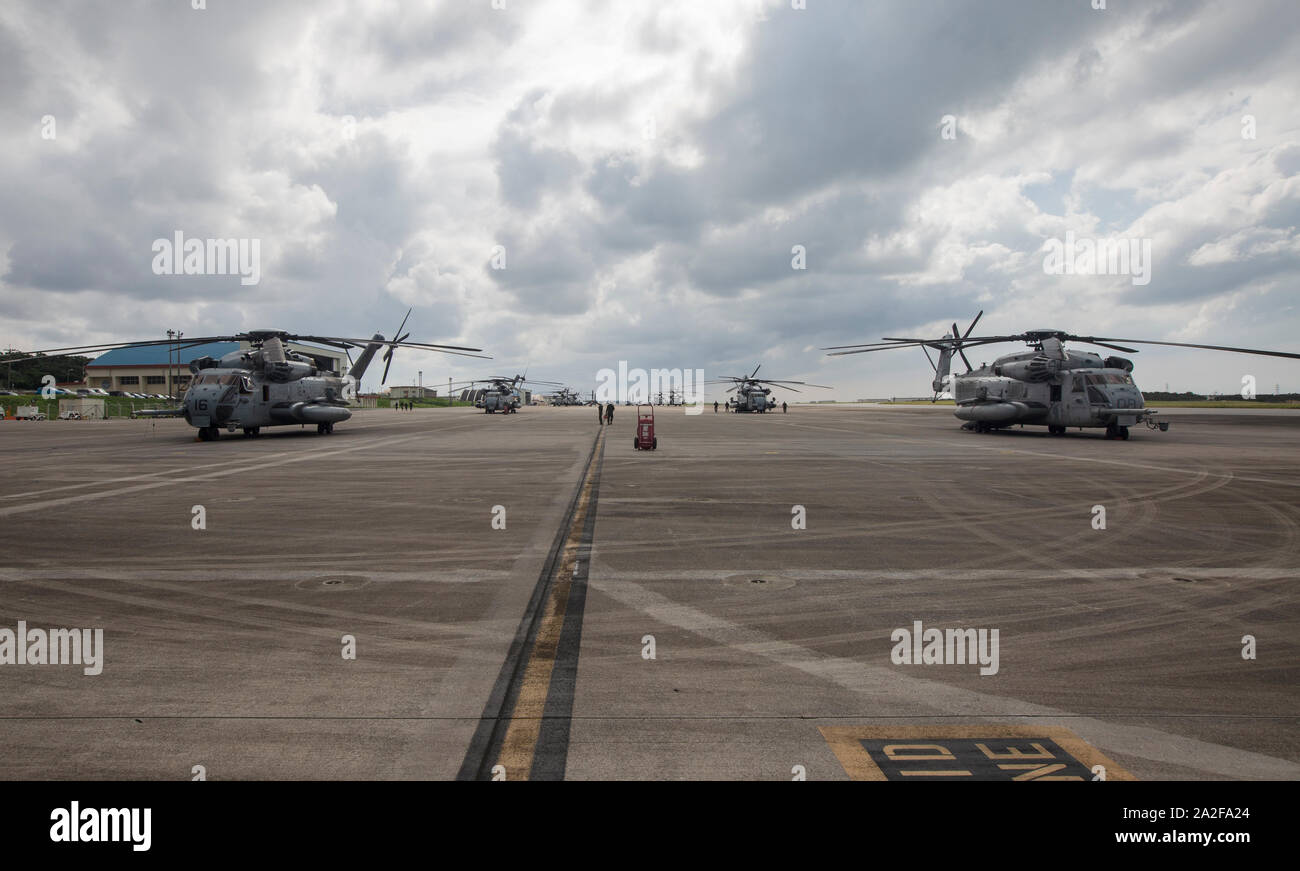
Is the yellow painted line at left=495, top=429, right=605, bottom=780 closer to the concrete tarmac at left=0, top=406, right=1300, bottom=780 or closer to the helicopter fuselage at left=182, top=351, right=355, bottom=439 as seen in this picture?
the concrete tarmac at left=0, top=406, right=1300, bottom=780

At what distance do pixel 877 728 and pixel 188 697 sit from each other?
15.4 feet

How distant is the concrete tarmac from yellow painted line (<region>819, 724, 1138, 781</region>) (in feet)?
0.09

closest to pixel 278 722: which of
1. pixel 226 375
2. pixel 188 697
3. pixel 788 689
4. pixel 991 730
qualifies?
pixel 188 697

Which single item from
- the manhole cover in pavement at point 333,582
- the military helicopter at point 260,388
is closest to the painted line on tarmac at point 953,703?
the manhole cover in pavement at point 333,582

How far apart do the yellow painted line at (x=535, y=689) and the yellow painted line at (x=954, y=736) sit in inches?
70.6

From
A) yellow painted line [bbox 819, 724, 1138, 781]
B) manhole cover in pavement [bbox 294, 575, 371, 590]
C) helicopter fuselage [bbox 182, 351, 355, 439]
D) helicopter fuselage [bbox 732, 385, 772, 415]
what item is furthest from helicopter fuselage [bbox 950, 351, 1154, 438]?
helicopter fuselage [bbox 732, 385, 772, 415]

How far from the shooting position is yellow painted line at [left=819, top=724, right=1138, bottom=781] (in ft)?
13.1

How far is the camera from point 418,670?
18.3 ft

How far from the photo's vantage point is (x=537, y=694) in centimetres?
502

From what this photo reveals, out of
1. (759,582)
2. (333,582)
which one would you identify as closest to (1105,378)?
(759,582)

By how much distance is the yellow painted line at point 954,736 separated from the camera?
13.1ft

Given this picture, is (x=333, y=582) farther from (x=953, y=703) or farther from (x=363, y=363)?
(x=363, y=363)
